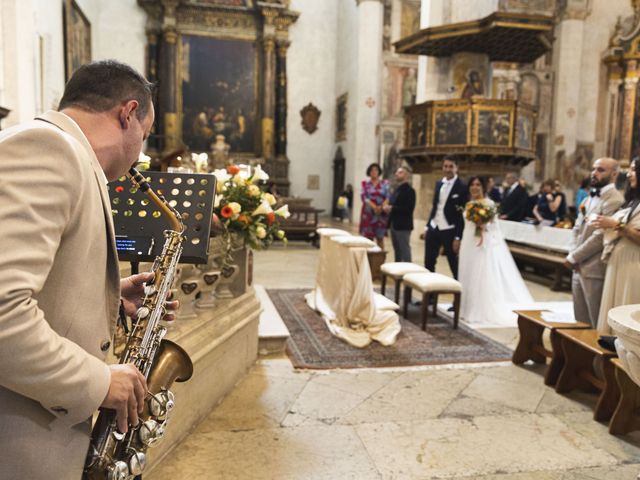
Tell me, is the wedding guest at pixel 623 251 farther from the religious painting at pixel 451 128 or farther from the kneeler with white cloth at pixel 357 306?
the religious painting at pixel 451 128

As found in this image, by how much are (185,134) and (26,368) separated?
700 inches

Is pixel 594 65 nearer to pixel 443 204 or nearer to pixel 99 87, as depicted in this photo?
pixel 443 204

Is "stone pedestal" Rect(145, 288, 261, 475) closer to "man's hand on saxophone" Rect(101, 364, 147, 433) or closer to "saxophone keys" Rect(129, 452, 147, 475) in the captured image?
"saxophone keys" Rect(129, 452, 147, 475)

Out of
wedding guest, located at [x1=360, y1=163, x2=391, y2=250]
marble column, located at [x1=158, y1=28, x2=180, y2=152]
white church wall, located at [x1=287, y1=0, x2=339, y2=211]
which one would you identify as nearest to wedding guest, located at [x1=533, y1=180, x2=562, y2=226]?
wedding guest, located at [x1=360, y1=163, x2=391, y2=250]

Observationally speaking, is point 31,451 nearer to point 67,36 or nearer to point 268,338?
point 268,338

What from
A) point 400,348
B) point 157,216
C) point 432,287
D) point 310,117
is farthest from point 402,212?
point 310,117

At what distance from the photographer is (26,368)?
1024mm

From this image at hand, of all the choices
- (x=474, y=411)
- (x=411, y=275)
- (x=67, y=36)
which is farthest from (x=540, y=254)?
(x=67, y=36)

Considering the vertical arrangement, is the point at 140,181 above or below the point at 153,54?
below

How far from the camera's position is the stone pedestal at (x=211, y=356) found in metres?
3.01

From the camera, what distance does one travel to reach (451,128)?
9.94m

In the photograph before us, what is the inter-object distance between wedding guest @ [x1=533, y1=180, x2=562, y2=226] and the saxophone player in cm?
932

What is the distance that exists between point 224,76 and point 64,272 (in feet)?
59.4

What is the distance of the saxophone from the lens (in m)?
1.32
